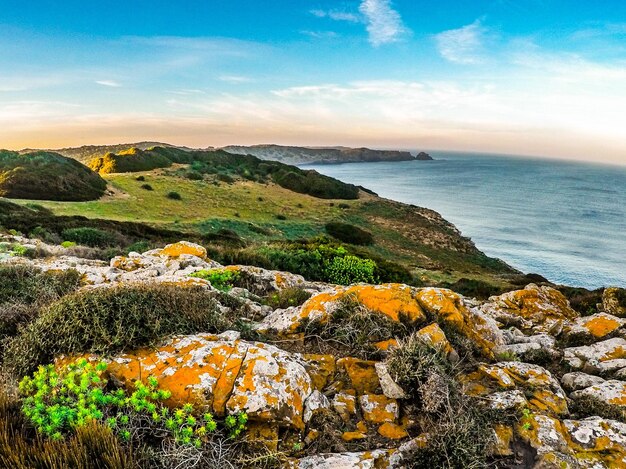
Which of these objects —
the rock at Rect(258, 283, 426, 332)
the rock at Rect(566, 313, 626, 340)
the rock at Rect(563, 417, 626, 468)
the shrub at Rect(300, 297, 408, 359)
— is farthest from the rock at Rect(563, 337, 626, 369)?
the shrub at Rect(300, 297, 408, 359)

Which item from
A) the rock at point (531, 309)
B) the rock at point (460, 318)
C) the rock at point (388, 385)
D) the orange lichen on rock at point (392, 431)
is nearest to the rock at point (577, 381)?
the rock at point (460, 318)

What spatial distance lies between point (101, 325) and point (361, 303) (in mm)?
3391

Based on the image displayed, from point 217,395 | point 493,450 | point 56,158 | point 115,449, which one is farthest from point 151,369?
point 56,158

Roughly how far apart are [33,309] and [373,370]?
4.49 metres

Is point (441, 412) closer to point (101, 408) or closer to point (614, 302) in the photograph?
point (101, 408)

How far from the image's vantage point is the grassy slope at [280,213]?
29625mm

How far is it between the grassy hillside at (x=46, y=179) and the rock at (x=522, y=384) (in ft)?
124

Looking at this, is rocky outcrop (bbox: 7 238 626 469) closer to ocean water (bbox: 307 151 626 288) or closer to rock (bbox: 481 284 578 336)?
rock (bbox: 481 284 578 336)

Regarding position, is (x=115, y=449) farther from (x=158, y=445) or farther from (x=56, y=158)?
(x=56, y=158)

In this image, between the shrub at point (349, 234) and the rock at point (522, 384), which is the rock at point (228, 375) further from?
the shrub at point (349, 234)

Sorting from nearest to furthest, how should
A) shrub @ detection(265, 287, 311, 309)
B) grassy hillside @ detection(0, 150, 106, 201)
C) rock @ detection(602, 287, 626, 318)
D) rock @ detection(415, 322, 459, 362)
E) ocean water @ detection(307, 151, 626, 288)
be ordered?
rock @ detection(415, 322, 459, 362), shrub @ detection(265, 287, 311, 309), rock @ detection(602, 287, 626, 318), grassy hillside @ detection(0, 150, 106, 201), ocean water @ detection(307, 151, 626, 288)

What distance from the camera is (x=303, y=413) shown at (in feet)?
11.3

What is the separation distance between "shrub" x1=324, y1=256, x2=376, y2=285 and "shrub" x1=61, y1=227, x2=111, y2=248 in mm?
9737

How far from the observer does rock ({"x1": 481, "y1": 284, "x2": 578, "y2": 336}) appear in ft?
31.0
